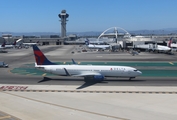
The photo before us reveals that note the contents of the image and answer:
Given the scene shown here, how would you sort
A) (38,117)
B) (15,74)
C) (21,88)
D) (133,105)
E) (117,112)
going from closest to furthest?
1. (38,117)
2. (117,112)
3. (133,105)
4. (21,88)
5. (15,74)

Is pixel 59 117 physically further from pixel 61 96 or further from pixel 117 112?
pixel 61 96

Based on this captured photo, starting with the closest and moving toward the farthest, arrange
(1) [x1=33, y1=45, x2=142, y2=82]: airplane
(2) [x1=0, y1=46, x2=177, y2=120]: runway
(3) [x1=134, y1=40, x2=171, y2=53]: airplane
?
(2) [x1=0, y1=46, x2=177, y2=120]: runway < (1) [x1=33, y1=45, x2=142, y2=82]: airplane < (3) [x1=134, y1=40, x2=171, y2=53]: airplane

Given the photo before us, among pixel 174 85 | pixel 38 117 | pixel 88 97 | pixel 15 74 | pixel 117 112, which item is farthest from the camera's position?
pixel 15 74

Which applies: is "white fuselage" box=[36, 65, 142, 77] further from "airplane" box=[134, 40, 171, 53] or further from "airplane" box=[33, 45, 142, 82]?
"airplane" box=[134, 40, 171, 53]

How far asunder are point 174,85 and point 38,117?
3088 centimetres

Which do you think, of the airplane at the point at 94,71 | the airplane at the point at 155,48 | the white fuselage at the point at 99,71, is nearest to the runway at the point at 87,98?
the airplane at the point at 94,71

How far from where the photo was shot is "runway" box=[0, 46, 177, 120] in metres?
31.8

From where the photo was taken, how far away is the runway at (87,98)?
31781 mm

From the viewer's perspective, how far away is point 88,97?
40.6 metres

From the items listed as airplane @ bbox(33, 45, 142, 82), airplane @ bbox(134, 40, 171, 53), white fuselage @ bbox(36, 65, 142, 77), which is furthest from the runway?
airplane @ bbox(134, 40, 171, 53)

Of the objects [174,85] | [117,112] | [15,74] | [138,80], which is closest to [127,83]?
[138,80]

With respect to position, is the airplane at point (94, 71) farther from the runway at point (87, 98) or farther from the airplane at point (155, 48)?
the airplane at point (155, 48)

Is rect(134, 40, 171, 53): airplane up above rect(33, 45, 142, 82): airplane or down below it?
above

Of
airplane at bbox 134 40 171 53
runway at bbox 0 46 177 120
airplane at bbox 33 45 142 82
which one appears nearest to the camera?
runway at bbox 0 46 177 120
